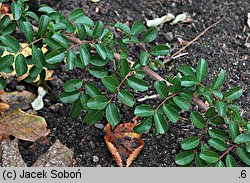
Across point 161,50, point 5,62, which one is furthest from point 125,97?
point 5,62

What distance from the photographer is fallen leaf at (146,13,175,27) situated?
9.46 ft

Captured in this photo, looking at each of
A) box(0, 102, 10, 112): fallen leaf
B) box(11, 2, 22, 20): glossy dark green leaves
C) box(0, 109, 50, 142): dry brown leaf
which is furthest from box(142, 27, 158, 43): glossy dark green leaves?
box(0, 102, 10, 112): fallen leaf

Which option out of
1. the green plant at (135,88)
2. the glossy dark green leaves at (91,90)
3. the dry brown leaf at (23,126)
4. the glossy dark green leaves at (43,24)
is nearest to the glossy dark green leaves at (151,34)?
the green plant at (135,88)

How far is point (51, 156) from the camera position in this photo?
233 centimetres

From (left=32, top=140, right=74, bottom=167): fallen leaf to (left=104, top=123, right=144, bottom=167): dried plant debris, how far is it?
173 mm

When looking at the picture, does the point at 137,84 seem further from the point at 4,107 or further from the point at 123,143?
the point at 4,107

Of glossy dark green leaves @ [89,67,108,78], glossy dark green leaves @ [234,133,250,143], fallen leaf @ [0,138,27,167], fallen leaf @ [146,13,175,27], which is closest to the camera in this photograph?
glossy dark green leaves @ [234,133,250,143]

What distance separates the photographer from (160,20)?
289cm

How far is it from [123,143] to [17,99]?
529mm

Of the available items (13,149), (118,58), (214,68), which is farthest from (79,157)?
(214,68)

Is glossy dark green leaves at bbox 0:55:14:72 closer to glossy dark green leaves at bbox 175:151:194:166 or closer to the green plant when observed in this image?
the green plant

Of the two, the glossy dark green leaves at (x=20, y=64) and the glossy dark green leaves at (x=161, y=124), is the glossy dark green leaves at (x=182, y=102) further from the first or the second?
the glossy dark green leaves at (x=20, y=64)
